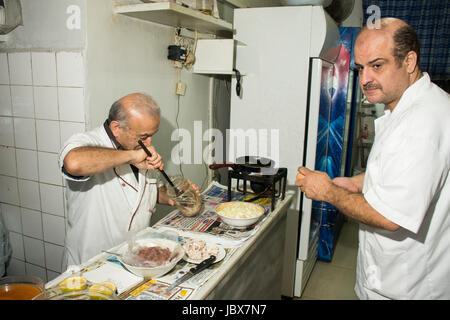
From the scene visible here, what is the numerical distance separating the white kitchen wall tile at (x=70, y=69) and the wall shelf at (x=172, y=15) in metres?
0.35

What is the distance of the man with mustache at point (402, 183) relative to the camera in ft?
4.05

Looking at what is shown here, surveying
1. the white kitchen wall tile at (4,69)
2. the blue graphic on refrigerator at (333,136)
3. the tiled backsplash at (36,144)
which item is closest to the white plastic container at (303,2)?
the blue graphic on refrigerator at (333,136)

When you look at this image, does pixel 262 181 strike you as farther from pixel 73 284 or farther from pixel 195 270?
pixel 73 284

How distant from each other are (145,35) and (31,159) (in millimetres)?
1005

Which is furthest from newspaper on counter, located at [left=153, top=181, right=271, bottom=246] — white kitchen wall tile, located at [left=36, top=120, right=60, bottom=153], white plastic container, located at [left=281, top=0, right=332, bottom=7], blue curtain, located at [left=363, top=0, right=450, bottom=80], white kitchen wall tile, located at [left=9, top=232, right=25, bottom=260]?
blue curtain, located at [left=363, top=0, right=450, bottom=80]

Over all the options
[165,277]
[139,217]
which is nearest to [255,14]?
[139,217]

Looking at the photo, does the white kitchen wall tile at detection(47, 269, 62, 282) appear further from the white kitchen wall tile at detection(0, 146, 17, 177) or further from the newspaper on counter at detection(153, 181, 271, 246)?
the newspaper on counter at detection(153, 181, 271, 246)

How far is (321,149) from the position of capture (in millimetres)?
2861

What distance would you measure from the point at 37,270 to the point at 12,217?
0.37 m

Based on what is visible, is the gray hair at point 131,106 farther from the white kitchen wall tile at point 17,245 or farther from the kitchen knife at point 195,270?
the white kitchen wall tile at point 17,245

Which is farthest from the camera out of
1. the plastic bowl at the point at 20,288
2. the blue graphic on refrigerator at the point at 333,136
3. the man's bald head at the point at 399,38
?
the blue graphic on refrigerator at the point at 333,136

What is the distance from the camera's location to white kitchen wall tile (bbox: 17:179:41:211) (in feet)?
6.86

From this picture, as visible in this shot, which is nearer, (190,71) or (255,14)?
(255,14)
